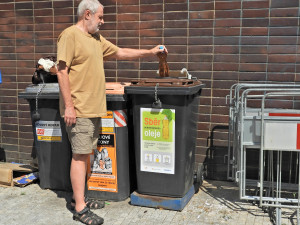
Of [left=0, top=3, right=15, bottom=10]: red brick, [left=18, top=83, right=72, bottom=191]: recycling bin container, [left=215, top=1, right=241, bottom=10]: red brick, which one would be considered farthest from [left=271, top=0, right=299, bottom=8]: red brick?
[left=0, top=3, right=15, bottom=10]: red brick

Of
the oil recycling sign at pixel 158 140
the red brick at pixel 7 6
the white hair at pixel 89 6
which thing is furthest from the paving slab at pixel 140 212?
the red brick at pixel 7 6

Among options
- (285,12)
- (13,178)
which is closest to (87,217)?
(13,178)

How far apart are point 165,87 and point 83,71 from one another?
796mm

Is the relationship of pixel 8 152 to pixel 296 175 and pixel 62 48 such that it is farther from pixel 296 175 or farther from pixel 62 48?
pixel 296 175

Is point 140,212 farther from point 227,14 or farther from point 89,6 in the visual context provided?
point 227,14

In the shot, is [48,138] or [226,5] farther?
[226,5]

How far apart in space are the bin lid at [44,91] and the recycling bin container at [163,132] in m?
0.86

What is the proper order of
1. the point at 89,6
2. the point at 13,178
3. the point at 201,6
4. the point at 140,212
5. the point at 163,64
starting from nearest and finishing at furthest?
A: 1. the point at 89,6
2. the point at 140,212
3. the point at 163,64
4. the point at 201,6
5. the point at 13,178

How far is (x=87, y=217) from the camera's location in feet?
11.7

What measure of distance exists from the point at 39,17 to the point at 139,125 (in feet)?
7.92

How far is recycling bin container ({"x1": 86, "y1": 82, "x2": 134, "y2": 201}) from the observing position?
3842 millimetres

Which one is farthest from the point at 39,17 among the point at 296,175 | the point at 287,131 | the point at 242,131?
the point at 296,175

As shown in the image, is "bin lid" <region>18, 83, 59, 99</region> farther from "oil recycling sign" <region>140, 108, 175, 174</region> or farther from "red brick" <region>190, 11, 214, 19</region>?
"red brick" <region>190, 11, 214, 19</region>

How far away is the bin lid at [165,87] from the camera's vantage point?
352 cm
